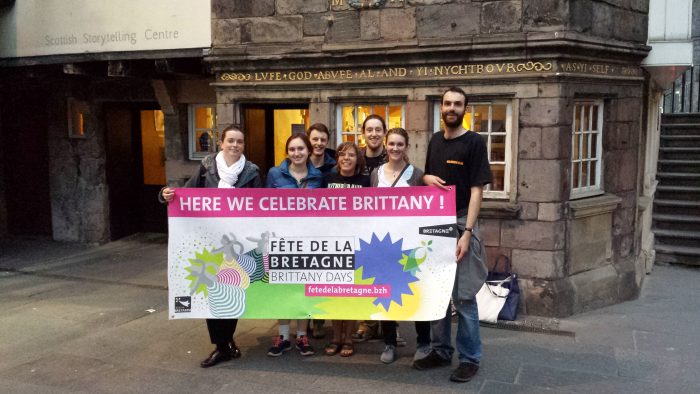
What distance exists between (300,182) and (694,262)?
713 cm

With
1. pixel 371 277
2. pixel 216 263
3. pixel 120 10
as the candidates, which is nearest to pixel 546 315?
pixel 371 277

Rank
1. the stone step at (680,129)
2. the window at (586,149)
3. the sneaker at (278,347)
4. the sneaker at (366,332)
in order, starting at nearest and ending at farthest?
the sneaker at (278,347) < the sneaker at (366,332) < the window at (586,149) < the stone step at (680,129)

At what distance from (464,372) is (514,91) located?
3211mm

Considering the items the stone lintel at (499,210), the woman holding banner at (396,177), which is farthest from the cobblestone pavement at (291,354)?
the stone lintel at (499,210)

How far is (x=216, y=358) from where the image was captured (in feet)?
19.2

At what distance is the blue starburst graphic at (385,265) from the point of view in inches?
217


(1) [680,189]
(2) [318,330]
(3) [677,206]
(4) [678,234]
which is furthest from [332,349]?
(1) [680,189]

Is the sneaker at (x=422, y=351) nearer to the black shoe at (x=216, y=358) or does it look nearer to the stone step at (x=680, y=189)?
the black shoe at (x=216, y=358)

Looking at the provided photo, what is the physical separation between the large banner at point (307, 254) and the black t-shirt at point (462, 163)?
227mm

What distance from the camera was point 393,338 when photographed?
19.6 ft

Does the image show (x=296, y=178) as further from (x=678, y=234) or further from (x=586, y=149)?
(x=678, y=234)

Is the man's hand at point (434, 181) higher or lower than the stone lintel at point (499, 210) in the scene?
higher

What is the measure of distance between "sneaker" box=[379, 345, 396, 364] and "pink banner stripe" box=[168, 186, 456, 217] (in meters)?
1.23

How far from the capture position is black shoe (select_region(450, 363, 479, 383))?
17.7ft
